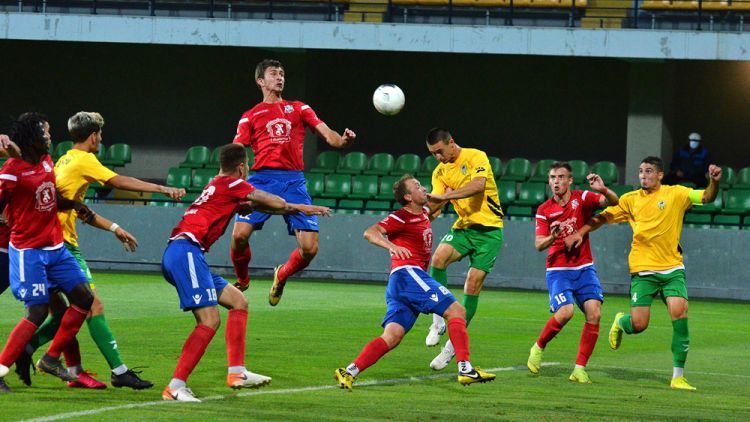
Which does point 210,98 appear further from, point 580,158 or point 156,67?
point 580,158

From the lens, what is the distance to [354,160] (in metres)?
28.1

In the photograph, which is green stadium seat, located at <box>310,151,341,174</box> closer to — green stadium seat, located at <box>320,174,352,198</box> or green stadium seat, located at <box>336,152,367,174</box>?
green stadium seat, located at <box>336,152,367,174</box>

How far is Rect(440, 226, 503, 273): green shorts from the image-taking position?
13.0 metres

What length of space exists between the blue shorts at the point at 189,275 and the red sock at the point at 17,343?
108cm

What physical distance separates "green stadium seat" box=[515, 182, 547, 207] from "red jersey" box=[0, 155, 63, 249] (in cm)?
1724

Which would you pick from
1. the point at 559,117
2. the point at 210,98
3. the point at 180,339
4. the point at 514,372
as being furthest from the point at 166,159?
the point at 514,372

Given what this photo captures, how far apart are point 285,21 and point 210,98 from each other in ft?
17.6

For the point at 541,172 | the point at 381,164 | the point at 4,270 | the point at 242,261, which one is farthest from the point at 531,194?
the point at 4,270

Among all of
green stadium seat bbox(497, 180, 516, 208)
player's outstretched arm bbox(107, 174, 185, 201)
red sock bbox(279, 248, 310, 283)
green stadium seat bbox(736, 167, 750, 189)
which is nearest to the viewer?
player's outstretched arm bbox(107, 174, 185, 201)

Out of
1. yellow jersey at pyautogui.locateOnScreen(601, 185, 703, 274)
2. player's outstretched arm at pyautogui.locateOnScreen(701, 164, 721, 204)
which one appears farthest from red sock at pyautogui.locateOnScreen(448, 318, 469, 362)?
player's outstretched arm at pyautogui.locateOnScreen(701, 164, 721, 204)

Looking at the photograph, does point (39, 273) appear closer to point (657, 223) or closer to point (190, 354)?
point (190, 354)

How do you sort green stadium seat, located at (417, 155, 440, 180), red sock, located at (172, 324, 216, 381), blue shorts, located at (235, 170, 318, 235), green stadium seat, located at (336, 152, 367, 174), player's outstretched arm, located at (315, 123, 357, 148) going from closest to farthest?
red sock, located at (172, 324, 216, 381) < player's outstretched arm, located at (315, 123, 357, 148) < blue shorts, located at (235, 170, 318, 235) < green stadium seat, located at (417, 155, 440, 180) < green stadium seat, located at (336, 152, 367, 174)

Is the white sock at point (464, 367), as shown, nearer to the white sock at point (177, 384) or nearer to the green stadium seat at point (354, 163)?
the white sock at point (177, 384)

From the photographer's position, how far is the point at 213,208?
9.28m
